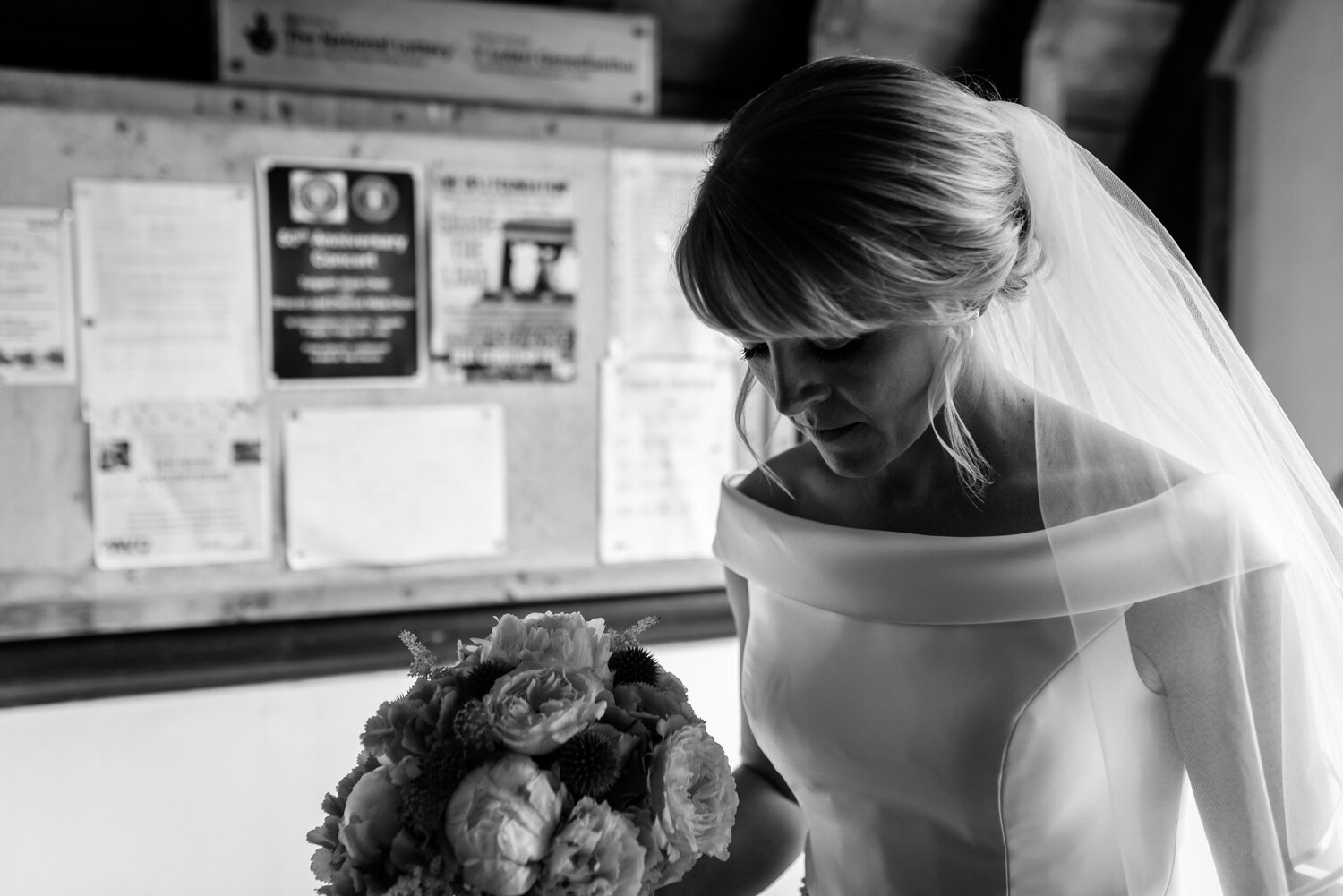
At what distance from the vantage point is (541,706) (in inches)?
29.2

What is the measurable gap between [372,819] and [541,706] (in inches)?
6.0

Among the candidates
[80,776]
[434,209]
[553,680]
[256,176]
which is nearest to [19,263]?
[256,176]

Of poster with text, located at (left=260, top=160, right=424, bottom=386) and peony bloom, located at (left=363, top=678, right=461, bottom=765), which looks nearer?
peony bloom, located at (left=363, top=678, right=461, bottom=765)

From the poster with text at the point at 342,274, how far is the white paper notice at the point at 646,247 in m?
0.41

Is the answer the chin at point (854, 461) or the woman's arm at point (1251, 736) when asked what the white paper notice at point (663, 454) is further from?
the woman's arm at point (1251, 736)

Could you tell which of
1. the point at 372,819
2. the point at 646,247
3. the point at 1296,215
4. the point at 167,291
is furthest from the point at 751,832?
Answer: the point at 1296,215

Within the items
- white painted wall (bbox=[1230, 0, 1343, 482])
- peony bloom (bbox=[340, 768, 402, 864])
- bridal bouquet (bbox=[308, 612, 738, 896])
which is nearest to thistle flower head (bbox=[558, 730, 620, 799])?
bridal bouquet (bbox=[308, 612, 738, 896])

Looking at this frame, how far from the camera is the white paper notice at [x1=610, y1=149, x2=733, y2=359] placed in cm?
208

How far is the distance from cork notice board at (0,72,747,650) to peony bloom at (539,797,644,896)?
4.45ft

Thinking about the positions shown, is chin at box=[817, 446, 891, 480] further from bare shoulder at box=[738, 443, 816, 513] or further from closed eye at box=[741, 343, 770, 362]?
bare shoulder at box=[738, 443, 816, 513]

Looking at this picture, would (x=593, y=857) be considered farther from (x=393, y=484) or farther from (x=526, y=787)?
(x=393, y=484)

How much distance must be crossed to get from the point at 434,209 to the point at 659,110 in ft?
1.79

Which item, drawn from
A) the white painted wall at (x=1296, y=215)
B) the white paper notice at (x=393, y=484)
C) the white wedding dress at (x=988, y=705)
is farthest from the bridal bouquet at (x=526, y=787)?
the white painted wall at (x=1296, y=215)

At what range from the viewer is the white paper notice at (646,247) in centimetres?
208
